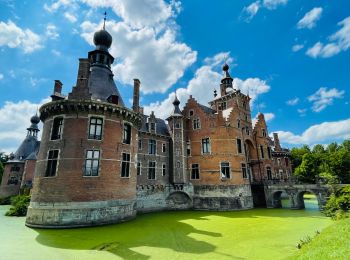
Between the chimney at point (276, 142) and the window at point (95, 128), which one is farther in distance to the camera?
the chimney at point (276, 142)

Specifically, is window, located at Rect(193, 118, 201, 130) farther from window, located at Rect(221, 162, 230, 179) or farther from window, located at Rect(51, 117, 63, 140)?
window, located at Rect(51, 117, 63, 140)

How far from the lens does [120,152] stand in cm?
1878

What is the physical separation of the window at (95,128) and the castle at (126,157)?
8 cm

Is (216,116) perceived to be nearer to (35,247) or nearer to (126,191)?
(126,191)

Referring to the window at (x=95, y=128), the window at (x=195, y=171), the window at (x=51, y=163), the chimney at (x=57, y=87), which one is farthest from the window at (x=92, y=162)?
the window at (x=195, y=171)

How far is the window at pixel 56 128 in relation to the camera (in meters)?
17.5

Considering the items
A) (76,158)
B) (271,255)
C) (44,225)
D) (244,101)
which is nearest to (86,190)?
(76,158)

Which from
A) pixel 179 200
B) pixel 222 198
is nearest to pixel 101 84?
pixel 179 200

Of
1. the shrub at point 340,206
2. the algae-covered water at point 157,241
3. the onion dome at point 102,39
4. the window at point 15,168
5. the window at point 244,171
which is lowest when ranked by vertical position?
the algae-covered water at point 157,241

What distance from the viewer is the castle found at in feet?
53.1

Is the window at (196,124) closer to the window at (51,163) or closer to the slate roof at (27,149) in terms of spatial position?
the window at (51,163)

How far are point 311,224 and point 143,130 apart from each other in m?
19.2

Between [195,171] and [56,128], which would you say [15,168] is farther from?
[195,171]

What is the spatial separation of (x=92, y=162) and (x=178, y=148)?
41.6 ft
